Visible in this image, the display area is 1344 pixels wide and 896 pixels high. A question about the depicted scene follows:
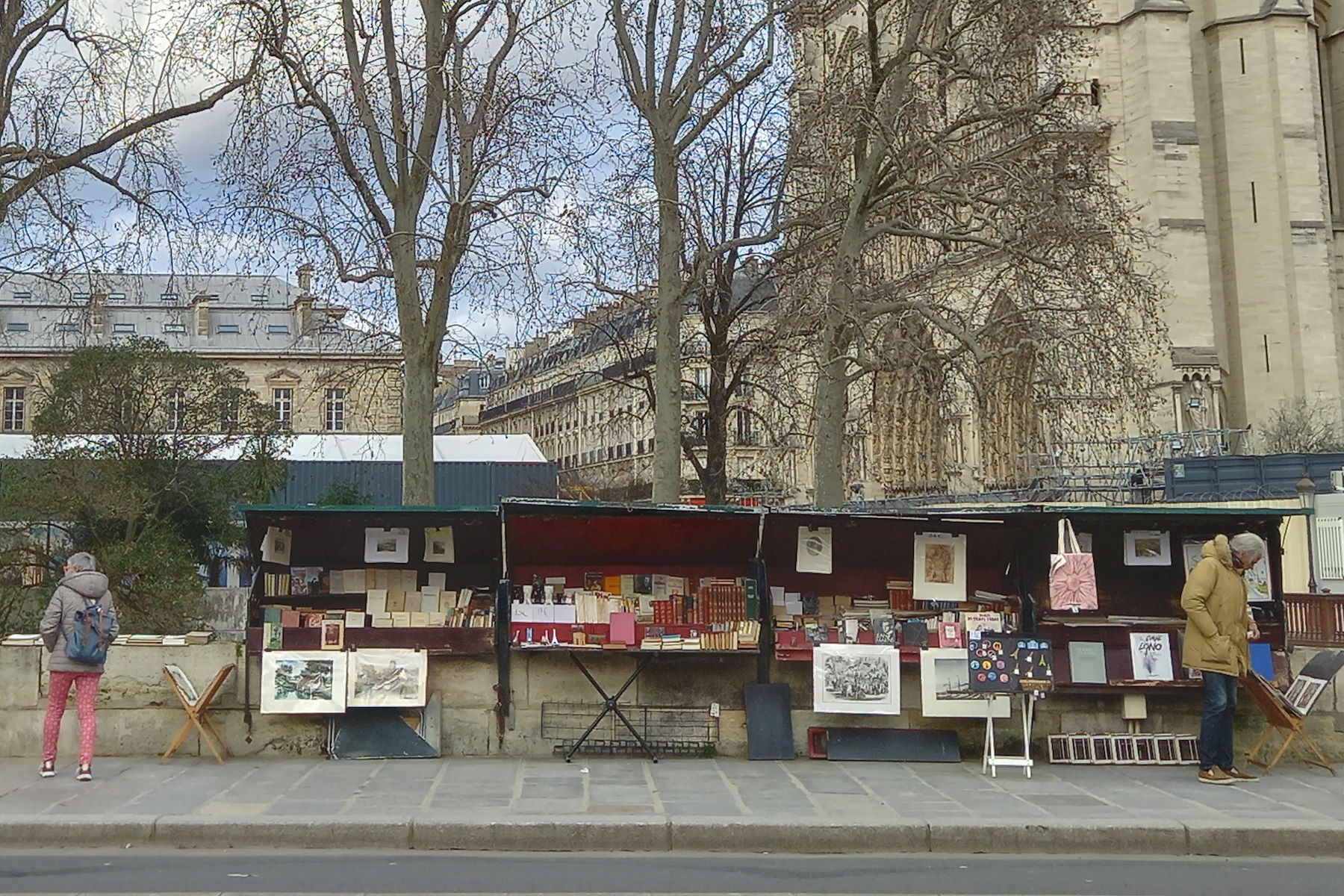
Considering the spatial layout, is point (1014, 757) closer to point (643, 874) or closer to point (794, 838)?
point (794, 838)

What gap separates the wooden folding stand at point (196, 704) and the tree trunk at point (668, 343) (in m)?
6.96

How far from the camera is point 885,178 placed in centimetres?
1709

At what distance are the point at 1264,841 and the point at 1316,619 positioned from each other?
309 inches

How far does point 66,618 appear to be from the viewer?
9805 millimetres

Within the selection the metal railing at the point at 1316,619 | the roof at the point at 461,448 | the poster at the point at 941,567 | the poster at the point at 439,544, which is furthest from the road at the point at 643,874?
the roof at the point at 461,448

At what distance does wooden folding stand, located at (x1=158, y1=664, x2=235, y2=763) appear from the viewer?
33.7 feet

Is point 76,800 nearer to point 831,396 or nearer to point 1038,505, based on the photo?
point 1038,505

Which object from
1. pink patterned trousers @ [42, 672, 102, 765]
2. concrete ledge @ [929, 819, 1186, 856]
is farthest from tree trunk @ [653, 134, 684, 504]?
concrete ledge @ [929, 819, 1186, 856]

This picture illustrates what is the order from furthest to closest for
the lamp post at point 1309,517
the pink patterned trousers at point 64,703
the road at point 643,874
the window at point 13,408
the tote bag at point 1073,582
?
the window at point 13,408, the lamp post at point 1309,517, the tote bag at point 1073,582, the pink patterned trousers at point 64,703, the road at point 643,874

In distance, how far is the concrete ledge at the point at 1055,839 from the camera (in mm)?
8297

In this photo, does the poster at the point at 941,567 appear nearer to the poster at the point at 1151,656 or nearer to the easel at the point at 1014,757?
the easel at the point at 1014,757

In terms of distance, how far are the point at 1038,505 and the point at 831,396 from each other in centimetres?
592

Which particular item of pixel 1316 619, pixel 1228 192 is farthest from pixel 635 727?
pixel 1228 192

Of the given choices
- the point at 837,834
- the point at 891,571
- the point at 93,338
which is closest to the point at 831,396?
the point at 891,571
